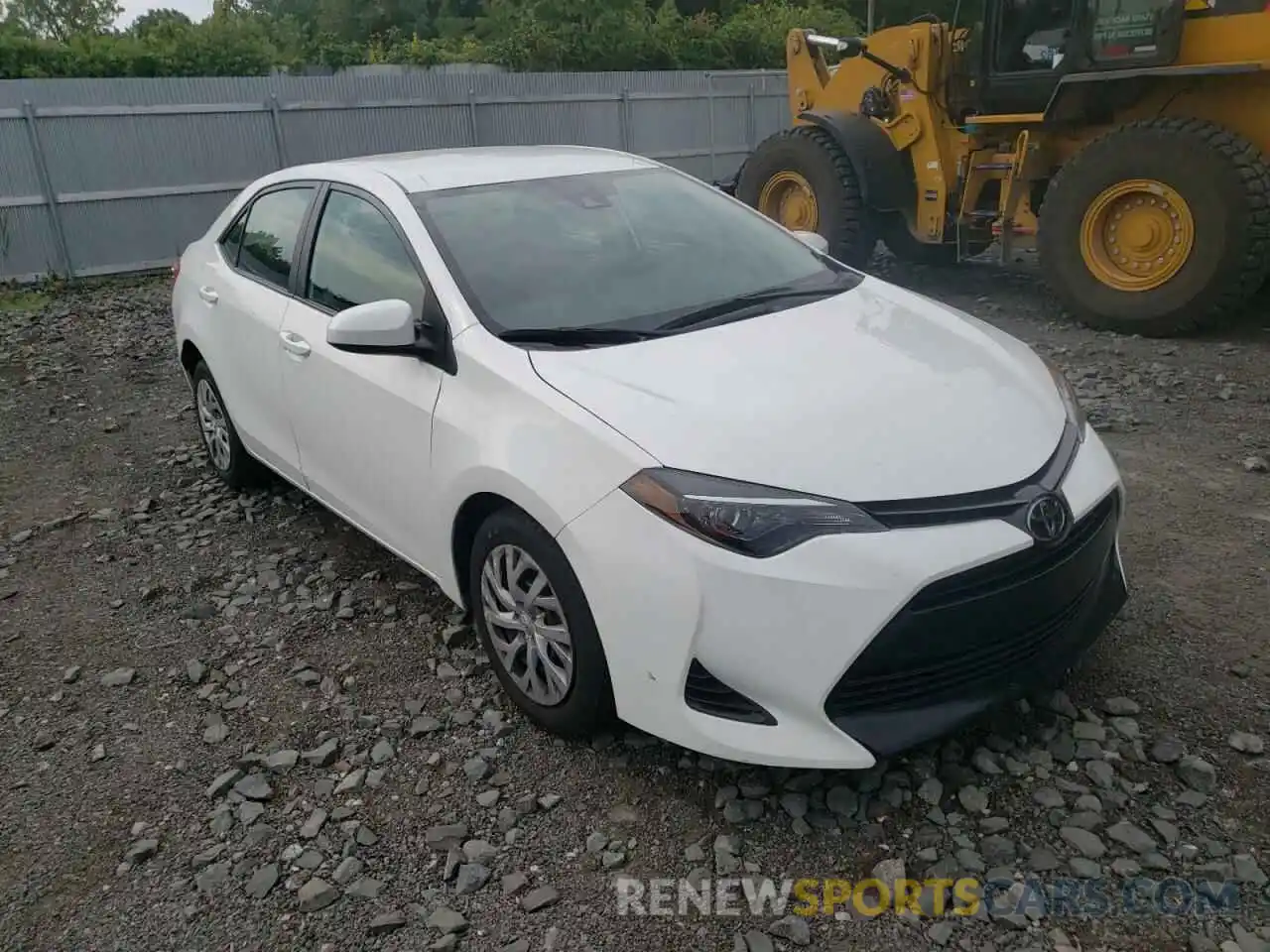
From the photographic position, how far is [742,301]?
346 centimetres

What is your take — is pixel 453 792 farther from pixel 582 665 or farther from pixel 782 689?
pixel 782 689

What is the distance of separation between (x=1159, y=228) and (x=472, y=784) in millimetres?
6108

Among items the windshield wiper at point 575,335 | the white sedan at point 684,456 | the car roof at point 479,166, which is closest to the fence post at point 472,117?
the car roof at point 479,166

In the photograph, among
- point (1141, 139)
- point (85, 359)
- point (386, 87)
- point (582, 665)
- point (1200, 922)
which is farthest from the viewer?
point (386, 87)

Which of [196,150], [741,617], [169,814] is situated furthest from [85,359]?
[741,617]

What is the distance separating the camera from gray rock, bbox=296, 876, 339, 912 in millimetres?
2537

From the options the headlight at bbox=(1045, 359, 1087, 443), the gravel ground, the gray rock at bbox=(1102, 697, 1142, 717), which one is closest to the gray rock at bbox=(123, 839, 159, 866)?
the gravel ground

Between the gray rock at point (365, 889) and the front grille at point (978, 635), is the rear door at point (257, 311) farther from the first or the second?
the front grille at point (978, 635)

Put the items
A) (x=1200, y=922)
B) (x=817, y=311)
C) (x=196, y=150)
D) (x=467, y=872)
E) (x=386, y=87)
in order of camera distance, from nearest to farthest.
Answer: (x=1200, y=922) < (x=467, y=872) < (x=817, y=311) < (x=196, y=150) < (x=386, y=87)

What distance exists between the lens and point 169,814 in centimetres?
290

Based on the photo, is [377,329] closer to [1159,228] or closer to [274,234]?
[274,234]

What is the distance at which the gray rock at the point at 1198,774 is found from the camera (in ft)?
8.80

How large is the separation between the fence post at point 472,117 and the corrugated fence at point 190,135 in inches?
0.5

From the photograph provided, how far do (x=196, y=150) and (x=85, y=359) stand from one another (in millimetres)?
4619
